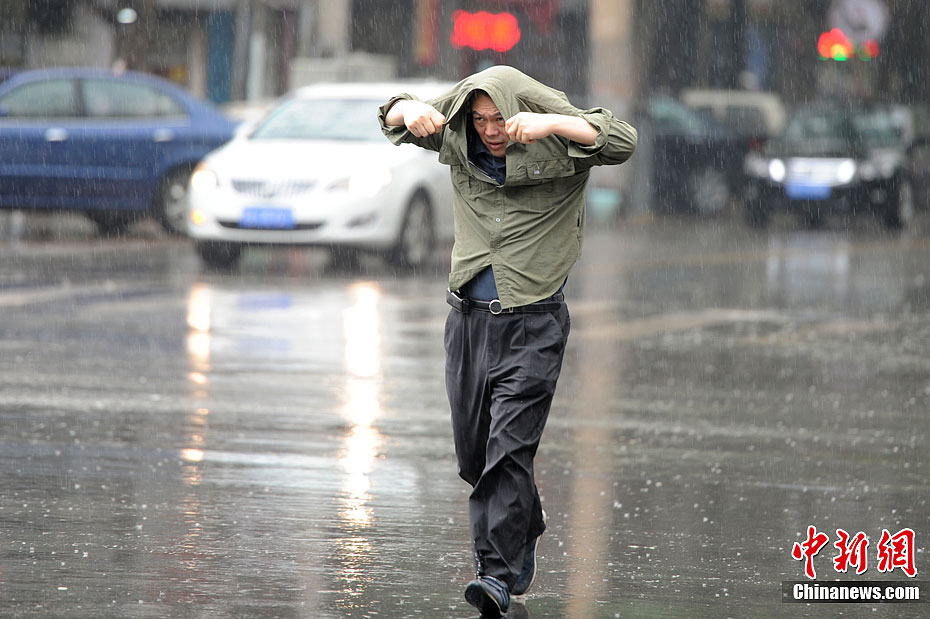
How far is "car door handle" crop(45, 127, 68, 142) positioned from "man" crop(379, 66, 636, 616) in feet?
44.7

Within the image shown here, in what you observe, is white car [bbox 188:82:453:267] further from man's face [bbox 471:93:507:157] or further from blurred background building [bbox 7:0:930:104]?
man's face [bbox 471:93:507:157]

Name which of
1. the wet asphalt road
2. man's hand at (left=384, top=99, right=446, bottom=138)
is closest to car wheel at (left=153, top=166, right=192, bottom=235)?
the wet asphalt road

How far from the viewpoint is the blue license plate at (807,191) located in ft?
80.1

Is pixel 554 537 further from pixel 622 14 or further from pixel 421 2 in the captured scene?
pixel 421 2

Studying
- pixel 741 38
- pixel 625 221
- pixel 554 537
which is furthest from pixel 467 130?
pixel 741 38

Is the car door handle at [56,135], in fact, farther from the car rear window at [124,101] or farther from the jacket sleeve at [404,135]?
the jacket sleeve at [404,135]

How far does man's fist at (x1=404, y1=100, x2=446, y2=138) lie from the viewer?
5.29 metres

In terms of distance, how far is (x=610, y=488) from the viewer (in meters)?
7.14

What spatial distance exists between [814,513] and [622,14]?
22.0 meters

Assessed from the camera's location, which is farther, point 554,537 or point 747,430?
point 747,430

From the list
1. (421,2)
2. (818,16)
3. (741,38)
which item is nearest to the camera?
(421,2)

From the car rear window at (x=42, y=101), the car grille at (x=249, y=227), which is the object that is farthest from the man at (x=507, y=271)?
the car rear window at (x=42, y=101)

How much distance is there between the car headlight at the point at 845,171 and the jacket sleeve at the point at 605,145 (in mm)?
19559

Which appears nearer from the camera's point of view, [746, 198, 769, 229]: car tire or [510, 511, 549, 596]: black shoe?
[510, 511, 549, 596]: black shoe
